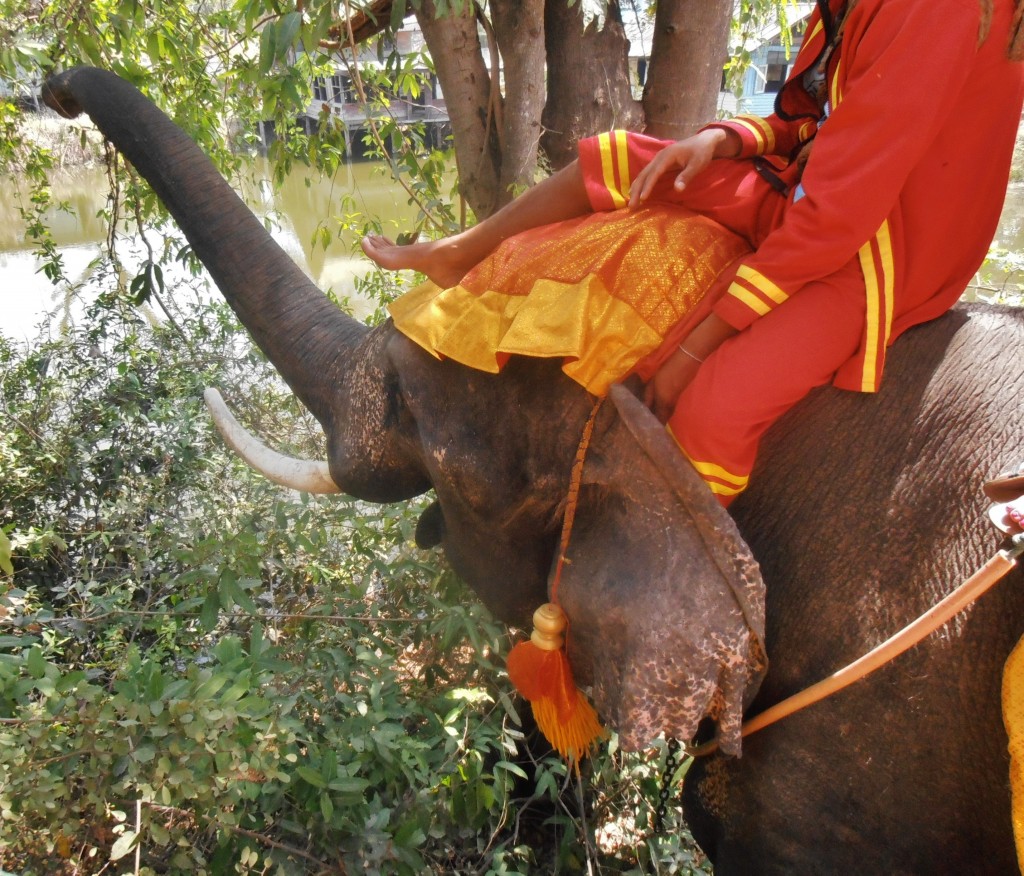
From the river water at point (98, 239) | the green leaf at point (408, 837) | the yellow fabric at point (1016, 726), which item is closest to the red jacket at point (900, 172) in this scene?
the yellow fabric at point (1016, 726)

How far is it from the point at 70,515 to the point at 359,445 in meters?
2.41

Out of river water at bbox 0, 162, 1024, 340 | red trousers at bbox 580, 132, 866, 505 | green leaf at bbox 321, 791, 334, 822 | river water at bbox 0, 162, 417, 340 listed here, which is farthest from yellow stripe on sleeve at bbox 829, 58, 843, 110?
river water at bbox 0, 162, 1024, 340

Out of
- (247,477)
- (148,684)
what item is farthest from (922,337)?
(247,477)

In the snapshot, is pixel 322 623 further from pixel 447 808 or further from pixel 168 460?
pixel 168 460

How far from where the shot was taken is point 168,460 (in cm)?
360

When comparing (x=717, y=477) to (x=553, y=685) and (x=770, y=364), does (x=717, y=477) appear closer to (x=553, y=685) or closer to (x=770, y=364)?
(x=770, y=364)

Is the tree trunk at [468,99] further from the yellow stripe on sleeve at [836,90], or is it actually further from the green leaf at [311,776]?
the green leaf at [311,776]

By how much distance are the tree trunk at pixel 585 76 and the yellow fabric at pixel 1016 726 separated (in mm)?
2058

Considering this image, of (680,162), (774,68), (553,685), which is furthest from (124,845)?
(774,68)

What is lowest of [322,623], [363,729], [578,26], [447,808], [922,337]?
[447,808]

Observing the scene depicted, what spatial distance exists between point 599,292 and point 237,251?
1.15 m

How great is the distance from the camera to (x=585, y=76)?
2693 millimetres

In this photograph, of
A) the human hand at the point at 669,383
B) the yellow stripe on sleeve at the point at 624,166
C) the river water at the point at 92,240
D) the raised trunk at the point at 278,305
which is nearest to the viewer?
the human hand at the point at 669,383

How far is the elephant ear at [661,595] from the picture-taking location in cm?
132
